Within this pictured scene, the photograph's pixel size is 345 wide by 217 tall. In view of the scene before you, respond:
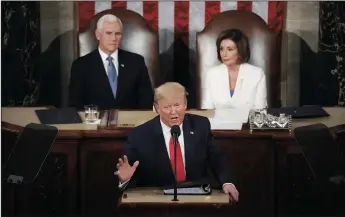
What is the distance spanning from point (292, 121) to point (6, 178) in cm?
105

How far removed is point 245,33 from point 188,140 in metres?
0.67

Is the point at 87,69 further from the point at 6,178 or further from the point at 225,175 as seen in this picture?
the point at 225,175

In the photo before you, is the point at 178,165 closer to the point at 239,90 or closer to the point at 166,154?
the point at 166,154

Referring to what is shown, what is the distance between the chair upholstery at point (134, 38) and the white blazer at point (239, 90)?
213mm

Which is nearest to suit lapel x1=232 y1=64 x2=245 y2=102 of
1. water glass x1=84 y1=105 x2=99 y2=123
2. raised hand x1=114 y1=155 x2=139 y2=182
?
water glass x1=84 y1=105 x2=99 y2=123

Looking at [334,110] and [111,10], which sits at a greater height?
[111,10]

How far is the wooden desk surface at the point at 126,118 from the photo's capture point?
2.58 metres

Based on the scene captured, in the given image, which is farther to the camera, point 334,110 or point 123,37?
point 123,37

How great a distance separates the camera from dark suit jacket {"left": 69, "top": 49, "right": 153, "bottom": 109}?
2.72 m

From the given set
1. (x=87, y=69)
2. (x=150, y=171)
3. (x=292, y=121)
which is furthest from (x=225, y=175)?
(x=87, y=69)

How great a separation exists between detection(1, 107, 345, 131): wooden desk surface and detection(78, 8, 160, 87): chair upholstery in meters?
0.16

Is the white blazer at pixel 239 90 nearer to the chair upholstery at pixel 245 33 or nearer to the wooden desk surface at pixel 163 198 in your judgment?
the chair upholstery at pixel 245 33

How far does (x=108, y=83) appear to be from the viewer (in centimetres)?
272

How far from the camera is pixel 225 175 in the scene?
237cm
